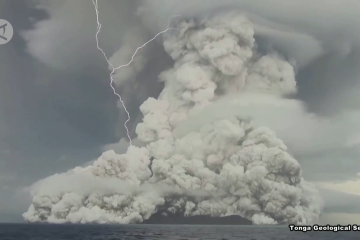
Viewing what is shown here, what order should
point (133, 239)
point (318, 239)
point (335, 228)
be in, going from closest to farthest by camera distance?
point (335, 228) → point (133, 239) → point (318, 239)

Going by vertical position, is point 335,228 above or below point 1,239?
above

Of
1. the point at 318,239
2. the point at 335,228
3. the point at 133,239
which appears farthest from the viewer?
the point at 318,239

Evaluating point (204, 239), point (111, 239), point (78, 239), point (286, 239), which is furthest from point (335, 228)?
point (78, 239)

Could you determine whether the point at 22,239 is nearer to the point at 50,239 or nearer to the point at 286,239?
the point at 50,239

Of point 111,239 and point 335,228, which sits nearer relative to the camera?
point 335,228

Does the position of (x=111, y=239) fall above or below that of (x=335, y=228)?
below

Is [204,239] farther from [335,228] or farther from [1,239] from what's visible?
[1,239]

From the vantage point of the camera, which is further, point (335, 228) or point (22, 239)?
point (22, 239)

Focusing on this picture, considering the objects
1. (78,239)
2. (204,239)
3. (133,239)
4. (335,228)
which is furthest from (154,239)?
(335,228)
